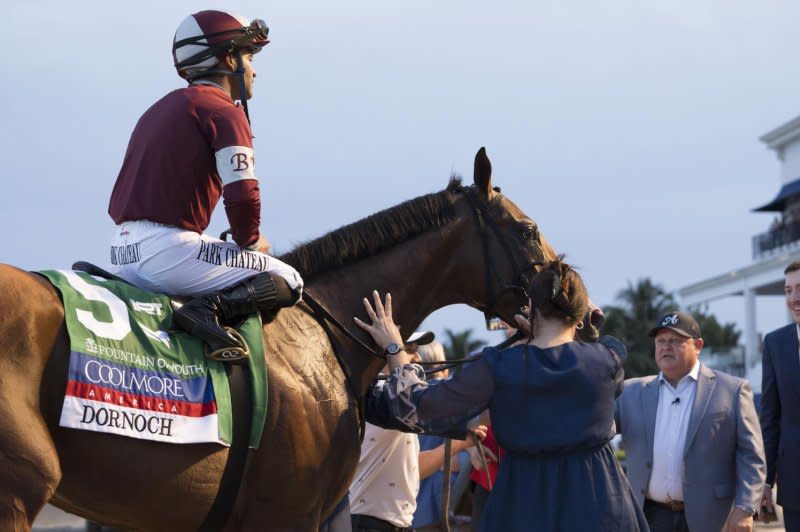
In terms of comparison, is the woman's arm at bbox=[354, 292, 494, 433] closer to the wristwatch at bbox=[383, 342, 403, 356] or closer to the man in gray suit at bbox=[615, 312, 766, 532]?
the wristwatch at bbox=[383, 342, 403, 356]

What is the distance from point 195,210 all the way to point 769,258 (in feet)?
194

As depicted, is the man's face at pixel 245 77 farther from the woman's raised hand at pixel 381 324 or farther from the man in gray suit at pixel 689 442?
the man in gray suit at pixel 689 442


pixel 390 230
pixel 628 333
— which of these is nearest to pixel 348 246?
pixel 390 230

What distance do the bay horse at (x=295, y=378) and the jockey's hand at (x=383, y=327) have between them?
0.25ft

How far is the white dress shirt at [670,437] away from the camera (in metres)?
7.08

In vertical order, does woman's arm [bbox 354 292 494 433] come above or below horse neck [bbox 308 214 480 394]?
below

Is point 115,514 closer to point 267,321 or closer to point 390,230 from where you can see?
point 267,321

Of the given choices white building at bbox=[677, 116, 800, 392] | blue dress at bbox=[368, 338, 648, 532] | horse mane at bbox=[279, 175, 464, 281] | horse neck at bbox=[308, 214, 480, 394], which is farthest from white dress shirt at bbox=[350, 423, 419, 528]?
white building at bbox=[677, 116, 800, 392]

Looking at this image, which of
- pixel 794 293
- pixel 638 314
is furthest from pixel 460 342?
pixel 794 293

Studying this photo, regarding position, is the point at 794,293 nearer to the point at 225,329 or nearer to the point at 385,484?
the point at 385,484

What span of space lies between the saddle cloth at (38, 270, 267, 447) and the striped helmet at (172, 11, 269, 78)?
1061 mm

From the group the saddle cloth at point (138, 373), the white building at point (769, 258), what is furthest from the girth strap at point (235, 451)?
the white building at point (769, 258)

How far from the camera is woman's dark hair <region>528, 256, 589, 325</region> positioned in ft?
15.1

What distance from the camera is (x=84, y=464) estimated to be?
4.10m
